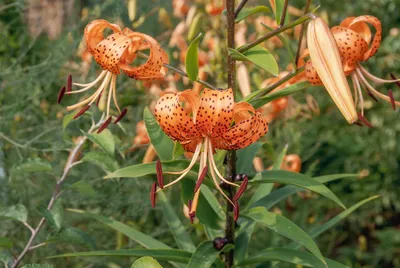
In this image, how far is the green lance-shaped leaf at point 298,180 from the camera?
0.98m

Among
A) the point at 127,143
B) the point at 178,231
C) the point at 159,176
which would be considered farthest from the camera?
the point at 127,143

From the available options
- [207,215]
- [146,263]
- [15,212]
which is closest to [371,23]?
[207,215]

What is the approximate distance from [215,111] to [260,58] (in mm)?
133

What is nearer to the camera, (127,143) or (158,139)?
(158,139)

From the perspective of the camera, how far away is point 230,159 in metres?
1.11

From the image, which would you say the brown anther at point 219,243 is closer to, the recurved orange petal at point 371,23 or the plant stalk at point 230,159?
the plant stalk at point 230,159

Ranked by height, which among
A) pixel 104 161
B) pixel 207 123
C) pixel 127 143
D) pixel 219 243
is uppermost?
pixel 207 123

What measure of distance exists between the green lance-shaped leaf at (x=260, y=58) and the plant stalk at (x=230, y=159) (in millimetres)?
25

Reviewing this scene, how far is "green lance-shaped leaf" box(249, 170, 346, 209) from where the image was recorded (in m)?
0.98

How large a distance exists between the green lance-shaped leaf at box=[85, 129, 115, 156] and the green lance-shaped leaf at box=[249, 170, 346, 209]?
0.83ft

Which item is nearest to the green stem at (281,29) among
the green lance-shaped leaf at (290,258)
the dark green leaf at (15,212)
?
the green lance-shaped leaf at (290,258)

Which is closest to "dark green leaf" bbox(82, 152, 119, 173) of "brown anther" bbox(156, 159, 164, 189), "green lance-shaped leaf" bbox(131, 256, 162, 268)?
"brown anther" bbox(156, 159, 164, 189)

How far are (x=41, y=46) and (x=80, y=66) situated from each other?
0.27m

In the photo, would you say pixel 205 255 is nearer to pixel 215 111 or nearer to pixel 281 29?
pixel 215 111
